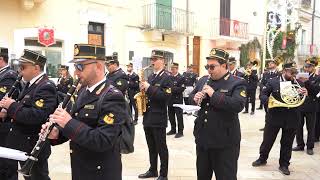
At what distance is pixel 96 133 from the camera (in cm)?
343

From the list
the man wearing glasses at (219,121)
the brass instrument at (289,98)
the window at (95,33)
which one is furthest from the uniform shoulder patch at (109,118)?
the window at (95,33)

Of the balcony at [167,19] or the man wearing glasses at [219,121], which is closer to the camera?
the man wearing glasses at [219,121]

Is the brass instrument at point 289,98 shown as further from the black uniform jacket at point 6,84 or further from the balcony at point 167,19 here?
the balcony at point 167,19

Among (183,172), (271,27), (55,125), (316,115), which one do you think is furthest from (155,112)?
(271,27)

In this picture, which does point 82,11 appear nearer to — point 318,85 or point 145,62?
point 145,62

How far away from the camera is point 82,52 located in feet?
12.2

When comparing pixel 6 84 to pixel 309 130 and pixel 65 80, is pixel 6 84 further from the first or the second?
pixel 65 80

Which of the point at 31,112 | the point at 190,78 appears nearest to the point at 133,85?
the point at 190,78

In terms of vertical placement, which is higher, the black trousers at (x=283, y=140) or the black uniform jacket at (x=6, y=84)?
the black uniform jacket at (x=6, y=84)

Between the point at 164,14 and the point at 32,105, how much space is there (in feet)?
47.5

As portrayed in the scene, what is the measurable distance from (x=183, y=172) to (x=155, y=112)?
Result: 1417 millimetres

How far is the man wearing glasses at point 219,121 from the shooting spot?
4.99m

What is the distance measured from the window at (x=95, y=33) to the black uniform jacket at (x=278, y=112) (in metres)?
9.28

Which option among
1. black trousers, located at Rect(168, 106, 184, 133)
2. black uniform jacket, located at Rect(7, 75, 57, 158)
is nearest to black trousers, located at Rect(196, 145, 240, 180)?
black uniform jacket, located at Rect(7, 75, 57, 158)
